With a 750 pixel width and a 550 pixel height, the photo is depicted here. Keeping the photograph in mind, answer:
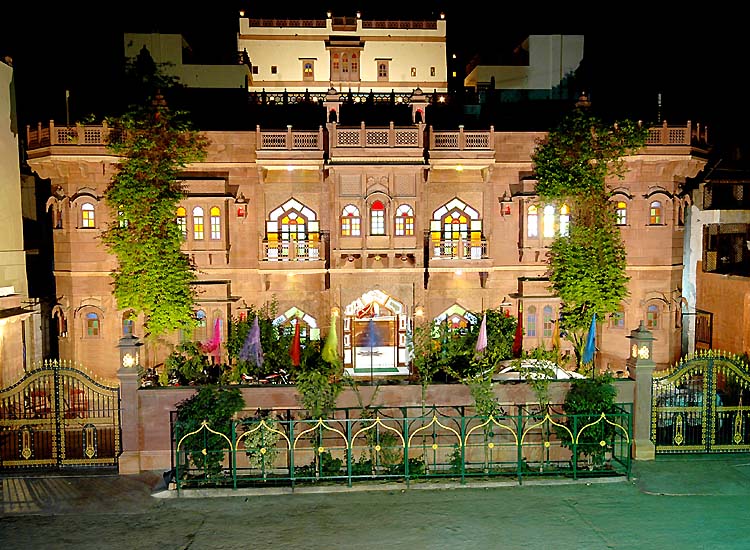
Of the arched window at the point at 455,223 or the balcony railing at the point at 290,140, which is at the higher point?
the balcony railing at the point at 290,140

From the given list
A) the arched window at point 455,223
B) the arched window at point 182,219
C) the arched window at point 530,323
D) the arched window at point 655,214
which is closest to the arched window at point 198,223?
the arched window at point 182,219

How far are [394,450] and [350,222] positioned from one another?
12.7m

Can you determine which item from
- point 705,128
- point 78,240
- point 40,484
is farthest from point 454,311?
point 40,484

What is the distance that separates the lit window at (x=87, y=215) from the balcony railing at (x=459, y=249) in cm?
1313

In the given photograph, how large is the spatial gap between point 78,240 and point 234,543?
17350 mm

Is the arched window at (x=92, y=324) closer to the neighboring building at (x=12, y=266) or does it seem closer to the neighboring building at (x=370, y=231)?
the neighboring building at (x=370, y=231)

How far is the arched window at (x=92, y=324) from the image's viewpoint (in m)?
25.1

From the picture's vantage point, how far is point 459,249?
2558cm

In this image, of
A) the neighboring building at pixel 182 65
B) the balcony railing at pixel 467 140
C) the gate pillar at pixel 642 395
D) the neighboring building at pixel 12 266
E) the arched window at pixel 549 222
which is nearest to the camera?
the gate pillar at pixel 642 395

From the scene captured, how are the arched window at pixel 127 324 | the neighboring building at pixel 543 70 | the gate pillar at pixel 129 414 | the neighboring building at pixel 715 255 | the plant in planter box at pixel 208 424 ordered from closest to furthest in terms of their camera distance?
the plant in planter box at pixel 208 424 → the gate pillar at pixel 129 414 → the arched window at pixel 127 324 → the neighboring building at pixel 715 255 → the neighboring building at pixel 543 70

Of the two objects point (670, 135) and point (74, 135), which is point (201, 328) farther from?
point (670, 135)

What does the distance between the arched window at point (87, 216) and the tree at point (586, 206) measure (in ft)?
56.0

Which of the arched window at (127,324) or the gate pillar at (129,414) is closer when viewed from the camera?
the gate pillar at (129,414)

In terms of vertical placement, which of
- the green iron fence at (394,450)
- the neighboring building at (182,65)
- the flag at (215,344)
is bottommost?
the green iron fence at (394,450)
